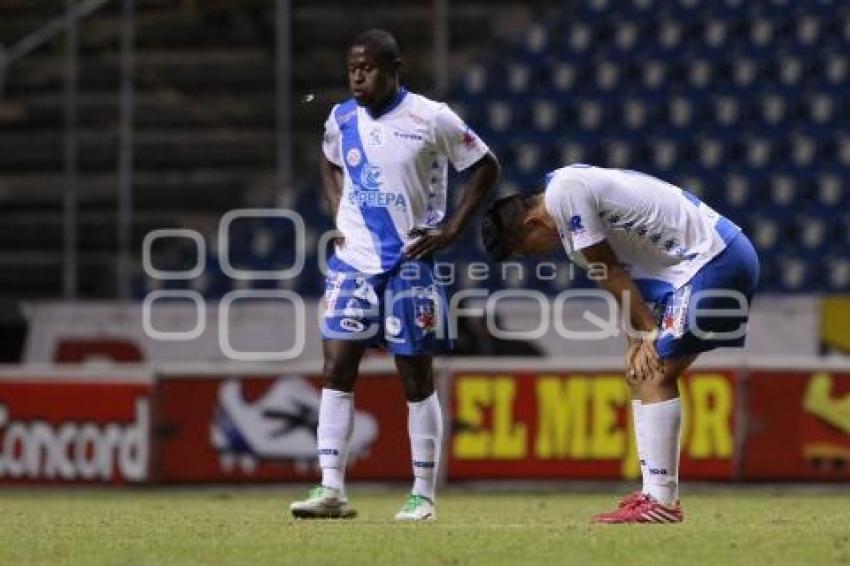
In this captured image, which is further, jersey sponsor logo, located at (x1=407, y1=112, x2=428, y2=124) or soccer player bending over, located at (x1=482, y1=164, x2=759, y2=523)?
jersey sponsor logo, located at (x1=407, y1=112, x2=428, y2=124)

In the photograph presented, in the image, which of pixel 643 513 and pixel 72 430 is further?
pixel 72 430

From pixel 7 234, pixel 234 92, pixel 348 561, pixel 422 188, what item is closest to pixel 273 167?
pixel 234 92

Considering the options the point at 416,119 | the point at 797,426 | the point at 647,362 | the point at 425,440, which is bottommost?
the point at 797,426

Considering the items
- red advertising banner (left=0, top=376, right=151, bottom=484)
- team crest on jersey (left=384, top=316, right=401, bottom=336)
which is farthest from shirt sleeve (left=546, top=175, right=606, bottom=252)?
red advertising banner (left=0, top=376, right=151, bottom=484)

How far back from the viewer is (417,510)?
9078 mm

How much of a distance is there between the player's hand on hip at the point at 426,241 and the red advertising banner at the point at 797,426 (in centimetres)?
Result: 565

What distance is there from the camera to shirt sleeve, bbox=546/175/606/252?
8.23 m

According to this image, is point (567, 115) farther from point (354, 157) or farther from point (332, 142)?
point (354, 157)

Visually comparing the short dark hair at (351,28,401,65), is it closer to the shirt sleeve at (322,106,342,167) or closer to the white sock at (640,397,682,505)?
the shirt sleeve at (322,106,342,167)

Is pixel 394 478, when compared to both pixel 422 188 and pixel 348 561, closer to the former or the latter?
pixel 422 188

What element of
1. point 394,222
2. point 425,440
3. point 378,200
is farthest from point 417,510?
point 378,200

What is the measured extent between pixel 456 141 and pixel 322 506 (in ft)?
5.73

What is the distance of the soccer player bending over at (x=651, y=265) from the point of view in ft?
27.2

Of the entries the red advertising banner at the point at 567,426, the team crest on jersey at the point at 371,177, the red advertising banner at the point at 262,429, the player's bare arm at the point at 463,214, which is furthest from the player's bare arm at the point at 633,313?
the red advertising banner at the point at 262,429
